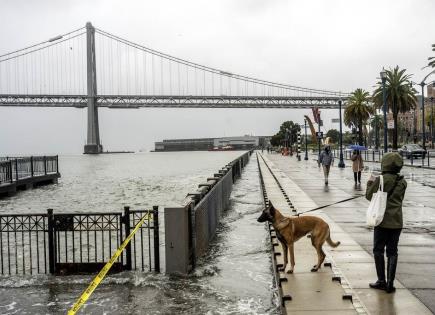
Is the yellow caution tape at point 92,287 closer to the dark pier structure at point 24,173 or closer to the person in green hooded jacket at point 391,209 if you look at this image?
the person in green hooded jacket at point 391,209

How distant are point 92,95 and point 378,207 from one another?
131787 mm

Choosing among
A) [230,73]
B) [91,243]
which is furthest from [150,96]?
[91,243]

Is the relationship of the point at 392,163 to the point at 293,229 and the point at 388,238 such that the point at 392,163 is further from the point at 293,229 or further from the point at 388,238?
the point at 293,229

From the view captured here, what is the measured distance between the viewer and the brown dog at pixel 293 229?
7.71 metres

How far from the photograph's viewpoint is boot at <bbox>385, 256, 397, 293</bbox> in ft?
22.3

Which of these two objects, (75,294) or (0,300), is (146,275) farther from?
(0,300)

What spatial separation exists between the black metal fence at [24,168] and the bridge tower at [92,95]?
89127 mm

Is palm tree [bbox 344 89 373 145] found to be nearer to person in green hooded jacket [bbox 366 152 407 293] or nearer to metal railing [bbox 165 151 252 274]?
metal railing [bbox 165 151 252 274]

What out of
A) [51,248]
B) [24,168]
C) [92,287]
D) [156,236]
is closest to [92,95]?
[24,168]

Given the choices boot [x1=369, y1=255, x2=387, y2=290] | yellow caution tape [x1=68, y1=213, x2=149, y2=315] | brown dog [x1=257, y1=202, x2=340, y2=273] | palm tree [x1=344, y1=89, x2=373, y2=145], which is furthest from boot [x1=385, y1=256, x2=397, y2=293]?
palm tree [x1=344, y1=89, x2=373, y2=145]

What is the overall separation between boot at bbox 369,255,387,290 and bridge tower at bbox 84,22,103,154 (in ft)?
426

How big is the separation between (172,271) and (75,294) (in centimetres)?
152

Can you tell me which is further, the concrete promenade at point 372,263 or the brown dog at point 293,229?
the brown dog at point 293,229

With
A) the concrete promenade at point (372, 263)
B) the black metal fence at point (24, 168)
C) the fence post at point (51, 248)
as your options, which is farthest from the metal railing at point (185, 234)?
the black metal fence at point (24, 168)
